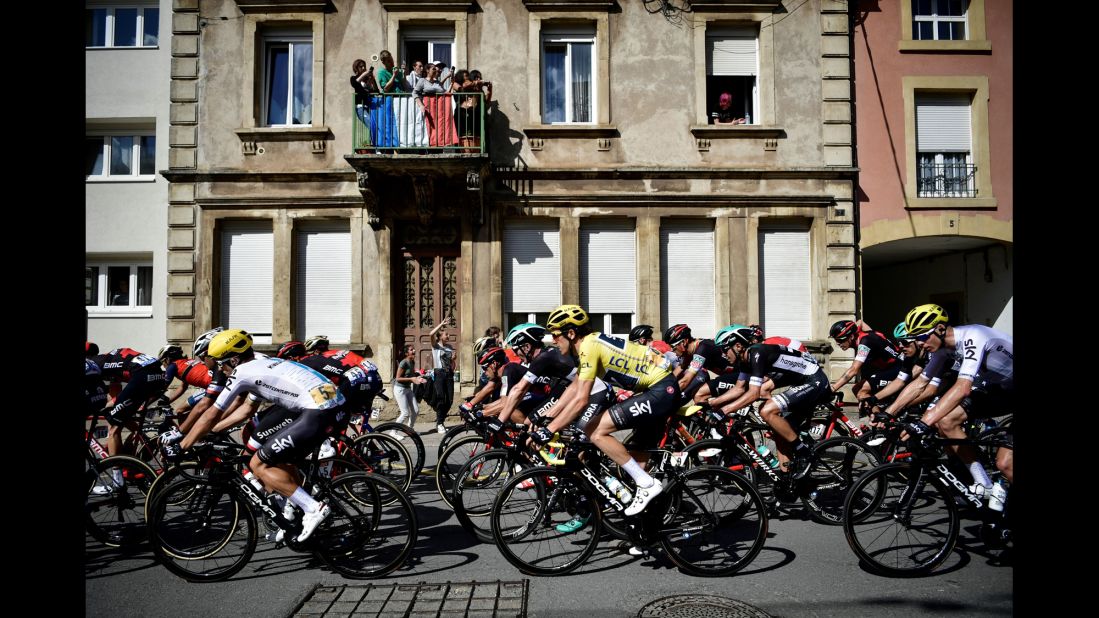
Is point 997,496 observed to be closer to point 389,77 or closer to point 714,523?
point 714,523

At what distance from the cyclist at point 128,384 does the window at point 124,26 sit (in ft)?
33.9

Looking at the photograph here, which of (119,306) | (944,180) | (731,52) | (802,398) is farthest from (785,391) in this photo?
(119,306)

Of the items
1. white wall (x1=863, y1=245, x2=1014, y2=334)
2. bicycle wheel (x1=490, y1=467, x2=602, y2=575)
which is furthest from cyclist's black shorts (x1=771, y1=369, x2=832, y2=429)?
white wall (x1=863, y1=245, x2=1014, y2=334)

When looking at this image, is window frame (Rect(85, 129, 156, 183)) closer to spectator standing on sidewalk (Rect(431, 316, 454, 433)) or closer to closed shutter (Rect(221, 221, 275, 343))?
closed shutter (Rect(221, 221, 275, 343))

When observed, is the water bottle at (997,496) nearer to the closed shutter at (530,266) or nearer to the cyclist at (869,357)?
the cyclist at (869,357)

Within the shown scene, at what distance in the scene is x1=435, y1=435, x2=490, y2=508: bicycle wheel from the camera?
23.3 ft

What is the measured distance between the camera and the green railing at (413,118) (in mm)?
13367

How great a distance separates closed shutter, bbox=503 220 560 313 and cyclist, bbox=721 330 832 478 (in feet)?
23.7

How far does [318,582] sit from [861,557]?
12.4 feet
